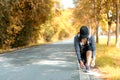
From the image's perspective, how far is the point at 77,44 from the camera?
10578mm

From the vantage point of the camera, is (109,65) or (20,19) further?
(20,19)

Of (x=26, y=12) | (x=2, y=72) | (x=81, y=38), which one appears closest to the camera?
(x=81, y=38)

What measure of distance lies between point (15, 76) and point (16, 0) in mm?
22635

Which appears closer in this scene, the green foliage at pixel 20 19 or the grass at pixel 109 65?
the grass at pixel 109 65

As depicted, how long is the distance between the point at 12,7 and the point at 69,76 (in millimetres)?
23080

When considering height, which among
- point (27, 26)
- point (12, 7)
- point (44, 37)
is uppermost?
point (12, 7)

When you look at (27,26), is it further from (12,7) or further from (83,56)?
(83,56)

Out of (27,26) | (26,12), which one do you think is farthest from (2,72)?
(27,26)

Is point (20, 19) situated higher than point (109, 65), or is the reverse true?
point (20, 19)

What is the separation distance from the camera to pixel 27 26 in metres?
45.0

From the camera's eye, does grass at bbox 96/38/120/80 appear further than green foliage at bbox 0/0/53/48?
No

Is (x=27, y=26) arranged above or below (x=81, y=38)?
below

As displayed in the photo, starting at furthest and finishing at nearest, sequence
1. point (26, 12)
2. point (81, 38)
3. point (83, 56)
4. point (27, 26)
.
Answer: point (27, 26) < point (26, 12) < point (83, 56) < point (81, 38)

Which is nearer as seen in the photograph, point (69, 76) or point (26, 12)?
point (69, 76)
